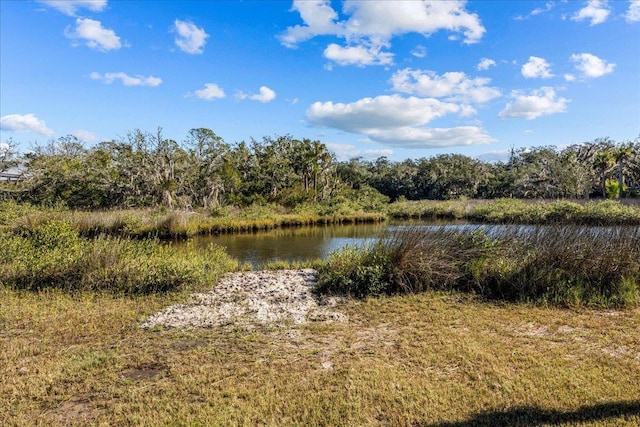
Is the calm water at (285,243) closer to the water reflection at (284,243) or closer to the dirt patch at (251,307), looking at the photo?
the water reflection at (284,243)

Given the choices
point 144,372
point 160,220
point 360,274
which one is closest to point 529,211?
point 360,274

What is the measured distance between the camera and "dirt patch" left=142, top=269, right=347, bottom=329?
5.02 m

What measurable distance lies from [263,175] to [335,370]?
29.2m

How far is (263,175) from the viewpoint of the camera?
105 ft

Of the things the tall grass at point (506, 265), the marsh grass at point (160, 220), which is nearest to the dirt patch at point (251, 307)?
the tall grass at point (506, 265)

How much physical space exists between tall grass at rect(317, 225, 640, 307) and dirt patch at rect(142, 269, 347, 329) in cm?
65

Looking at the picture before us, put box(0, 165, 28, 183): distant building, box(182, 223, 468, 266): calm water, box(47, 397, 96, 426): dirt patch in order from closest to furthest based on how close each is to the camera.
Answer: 1. box(47, 397, 96, 426): dirt patch
2. box(182, 223, 468, 266): calm water
3. box(0, 165, 28, 183): distant building

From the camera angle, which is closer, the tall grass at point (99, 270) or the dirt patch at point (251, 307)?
the dirt patch at point (251, 307)

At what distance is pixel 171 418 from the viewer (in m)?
2.83

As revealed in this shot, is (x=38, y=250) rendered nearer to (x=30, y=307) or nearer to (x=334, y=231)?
(x=30, y=307)

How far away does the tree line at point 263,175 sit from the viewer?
25.8 m

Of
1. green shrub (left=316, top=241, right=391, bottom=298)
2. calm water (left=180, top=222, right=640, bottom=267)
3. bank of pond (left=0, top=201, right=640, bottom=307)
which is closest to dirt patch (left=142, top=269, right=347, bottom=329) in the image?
green shrub (left=316, top=241, right=391, bottom=298)

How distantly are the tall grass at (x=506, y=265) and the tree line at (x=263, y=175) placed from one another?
20.9 m

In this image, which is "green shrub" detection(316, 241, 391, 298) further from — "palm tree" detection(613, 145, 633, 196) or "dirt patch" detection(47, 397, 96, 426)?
"palm tree" detection(613, 145, 633, 196)
